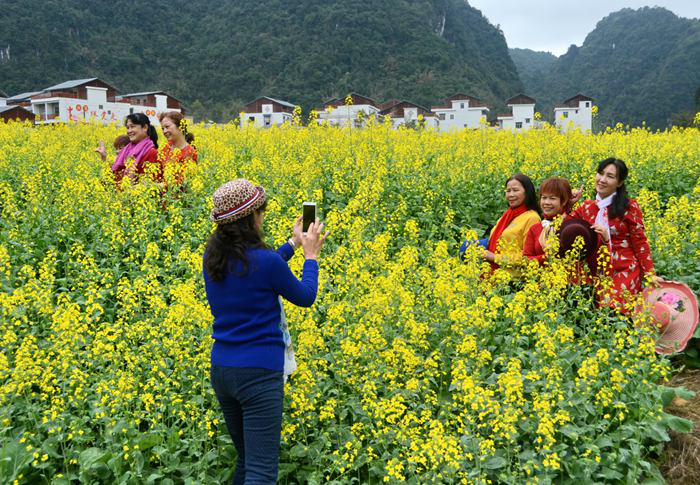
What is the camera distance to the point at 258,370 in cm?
295

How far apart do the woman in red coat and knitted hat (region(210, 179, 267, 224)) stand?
3.62 meters

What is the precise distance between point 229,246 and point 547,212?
3.88m

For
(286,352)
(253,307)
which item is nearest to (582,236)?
(286,352)

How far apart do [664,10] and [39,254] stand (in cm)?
10165

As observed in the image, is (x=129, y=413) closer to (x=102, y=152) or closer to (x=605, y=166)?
(x=605, y=166)

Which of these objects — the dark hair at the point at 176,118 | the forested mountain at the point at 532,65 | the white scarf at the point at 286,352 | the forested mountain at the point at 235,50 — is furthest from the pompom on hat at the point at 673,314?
the forested mountain at the point at 532,65

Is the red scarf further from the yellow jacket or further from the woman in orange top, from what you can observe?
the woman in orange top

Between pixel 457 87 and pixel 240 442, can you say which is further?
pixel 457 87

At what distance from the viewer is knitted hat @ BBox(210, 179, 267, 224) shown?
9.62 ft

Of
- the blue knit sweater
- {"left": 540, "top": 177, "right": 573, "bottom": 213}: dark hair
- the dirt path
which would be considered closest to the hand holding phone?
the blue knit sweater

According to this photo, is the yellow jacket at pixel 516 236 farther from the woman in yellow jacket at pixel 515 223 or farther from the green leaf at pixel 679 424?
the green leaf at pixel 679 424

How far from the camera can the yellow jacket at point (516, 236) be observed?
5465mm

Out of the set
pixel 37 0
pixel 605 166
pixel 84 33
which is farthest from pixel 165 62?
pixel 605 166

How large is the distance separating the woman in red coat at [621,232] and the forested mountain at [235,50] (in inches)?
2250
